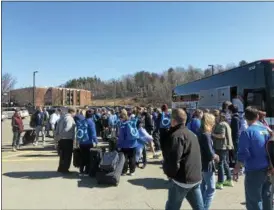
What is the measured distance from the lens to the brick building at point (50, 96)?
435 ft

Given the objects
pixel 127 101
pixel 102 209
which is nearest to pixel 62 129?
pixel 102 209

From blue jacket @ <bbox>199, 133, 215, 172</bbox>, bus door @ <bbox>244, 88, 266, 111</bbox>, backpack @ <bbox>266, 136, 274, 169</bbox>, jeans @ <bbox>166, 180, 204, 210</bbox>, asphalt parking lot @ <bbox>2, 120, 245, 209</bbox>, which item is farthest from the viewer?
bus door @ <bbox>244, 88, 266, 111</bbox>

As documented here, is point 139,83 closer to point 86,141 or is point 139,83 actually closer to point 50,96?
point 50,96

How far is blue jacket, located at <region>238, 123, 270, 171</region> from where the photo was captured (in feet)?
18.1

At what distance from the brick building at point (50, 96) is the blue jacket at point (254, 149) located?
412 ft

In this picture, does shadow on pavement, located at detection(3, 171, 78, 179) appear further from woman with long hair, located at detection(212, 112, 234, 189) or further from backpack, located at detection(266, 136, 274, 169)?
backpack, located at detection(266, 136, 274, 169)

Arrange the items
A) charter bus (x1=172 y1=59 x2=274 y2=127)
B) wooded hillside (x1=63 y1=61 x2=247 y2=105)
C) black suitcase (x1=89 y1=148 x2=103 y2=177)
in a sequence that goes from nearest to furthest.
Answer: black suitcase (x1=89 y1=148 x2=103 y2=177) < charter bus (x1=172 y1=59 x2=274 y2=127) < wooded hillside (x1=63 y1=61 x2=247 y2=105)

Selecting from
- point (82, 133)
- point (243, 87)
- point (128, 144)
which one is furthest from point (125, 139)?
point (243, 87)

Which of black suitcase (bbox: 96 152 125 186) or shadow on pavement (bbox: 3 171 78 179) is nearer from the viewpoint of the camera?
black suitcase (bbox: 96 152 125 186)

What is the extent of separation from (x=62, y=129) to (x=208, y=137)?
16.9ft

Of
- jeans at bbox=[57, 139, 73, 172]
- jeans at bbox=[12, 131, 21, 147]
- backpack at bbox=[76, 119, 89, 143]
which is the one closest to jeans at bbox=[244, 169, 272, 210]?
backpack at bbox=[76, 119, 89, 143]

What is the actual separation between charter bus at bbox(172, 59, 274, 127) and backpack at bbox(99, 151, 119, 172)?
19.8 ft

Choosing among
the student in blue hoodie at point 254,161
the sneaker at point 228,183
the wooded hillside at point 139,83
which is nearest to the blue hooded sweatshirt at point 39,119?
the sneaker at point 228,183

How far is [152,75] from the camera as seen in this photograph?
155 m
